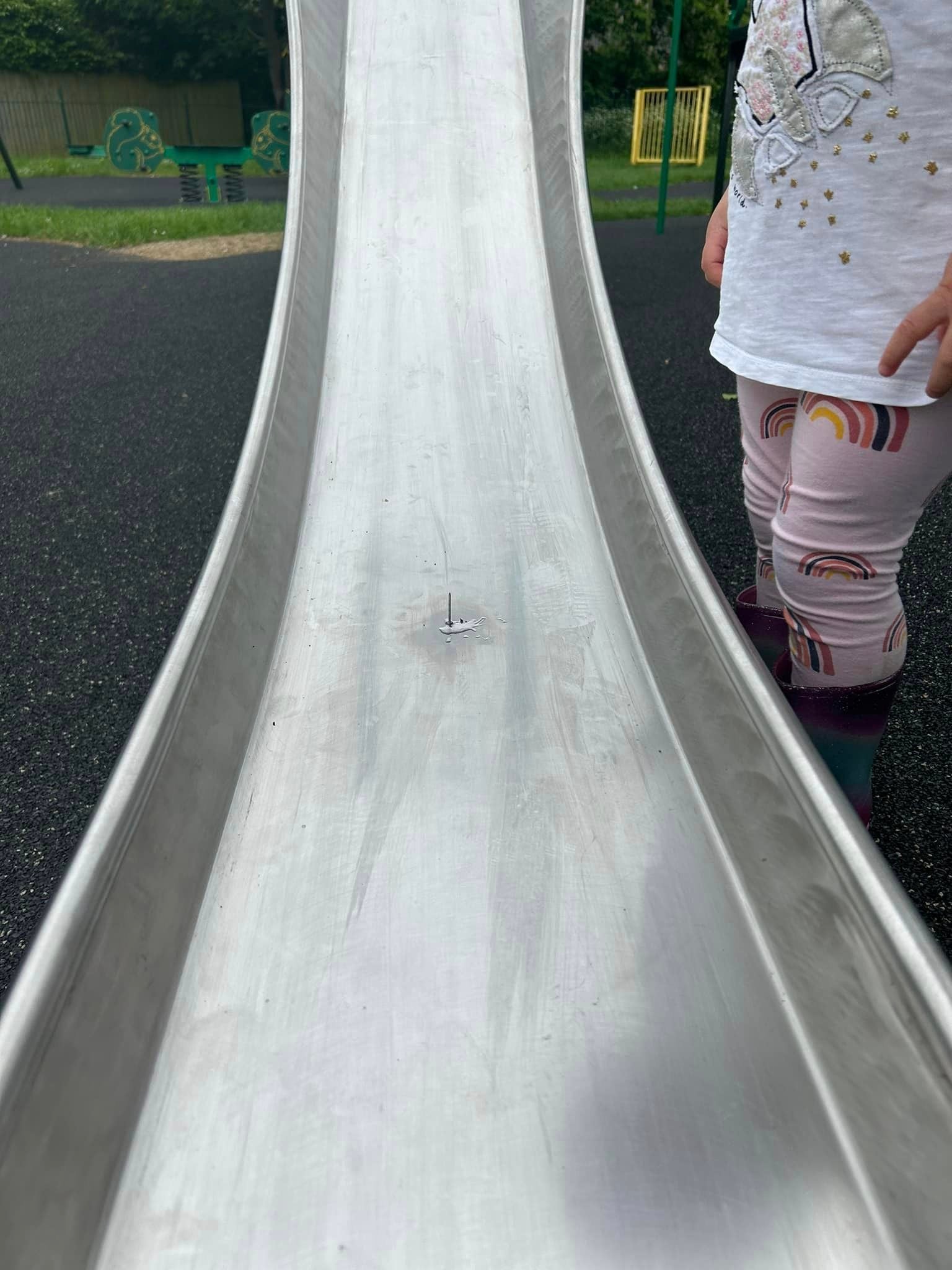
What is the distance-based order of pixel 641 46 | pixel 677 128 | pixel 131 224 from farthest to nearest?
pixel 641 46 < pixel 677 128 < pixel 131 224

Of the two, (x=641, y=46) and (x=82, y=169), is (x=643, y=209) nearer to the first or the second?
(x=82, y=169)

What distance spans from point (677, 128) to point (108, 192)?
6.51m

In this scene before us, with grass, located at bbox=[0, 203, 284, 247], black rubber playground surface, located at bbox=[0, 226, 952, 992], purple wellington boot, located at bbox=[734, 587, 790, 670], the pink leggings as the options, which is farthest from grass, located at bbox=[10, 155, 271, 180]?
the pink leggings

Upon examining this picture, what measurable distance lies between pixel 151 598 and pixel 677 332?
2.11m

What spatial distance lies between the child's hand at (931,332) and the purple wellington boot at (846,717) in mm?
244

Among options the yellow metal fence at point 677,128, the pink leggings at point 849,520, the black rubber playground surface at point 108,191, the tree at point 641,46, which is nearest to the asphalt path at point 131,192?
the black rubber playground surface at point 108,191

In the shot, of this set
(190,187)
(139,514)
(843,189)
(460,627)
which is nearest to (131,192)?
(190,187)

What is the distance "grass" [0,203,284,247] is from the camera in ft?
15.8

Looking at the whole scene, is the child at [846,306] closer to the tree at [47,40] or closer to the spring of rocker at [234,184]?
the spring of rocker at [234,184]

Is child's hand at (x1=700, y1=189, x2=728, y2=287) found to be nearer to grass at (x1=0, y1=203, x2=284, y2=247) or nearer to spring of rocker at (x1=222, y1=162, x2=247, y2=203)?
grass at (x1=0, y1=203, x2=284, y2=247)

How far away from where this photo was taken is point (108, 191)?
773cm

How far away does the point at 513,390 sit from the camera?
53.2 inches

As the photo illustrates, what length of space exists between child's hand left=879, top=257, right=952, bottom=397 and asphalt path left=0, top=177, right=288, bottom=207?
6.46 metres

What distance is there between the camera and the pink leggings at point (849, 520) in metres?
0.65
